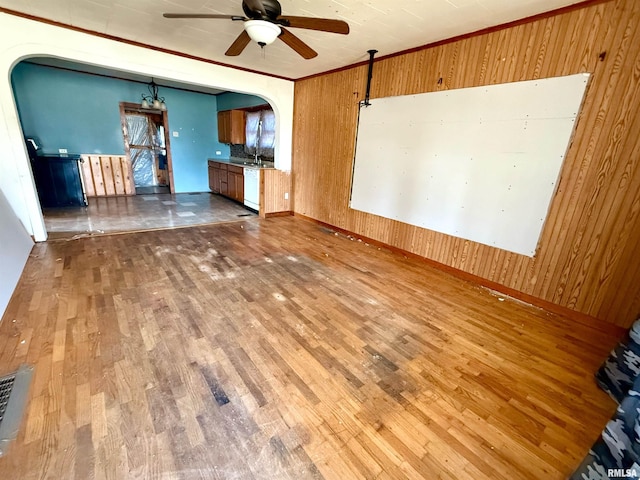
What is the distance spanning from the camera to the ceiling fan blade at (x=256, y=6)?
1.83 m

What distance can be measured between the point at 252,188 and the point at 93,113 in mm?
3945

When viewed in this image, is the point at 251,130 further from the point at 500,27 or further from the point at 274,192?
the point at 500,27

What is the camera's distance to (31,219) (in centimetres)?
351

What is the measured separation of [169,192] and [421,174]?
6492mm

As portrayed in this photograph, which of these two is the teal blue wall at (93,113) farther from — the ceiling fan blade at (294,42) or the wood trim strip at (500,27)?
the ceiling fan blade at (294,42)

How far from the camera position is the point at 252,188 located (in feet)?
19.1

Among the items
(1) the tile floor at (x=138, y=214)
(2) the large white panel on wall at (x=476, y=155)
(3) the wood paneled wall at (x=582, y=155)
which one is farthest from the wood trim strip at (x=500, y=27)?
(1) the tile floor at (x=138, y=214)

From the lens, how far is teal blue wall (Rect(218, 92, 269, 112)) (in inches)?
258

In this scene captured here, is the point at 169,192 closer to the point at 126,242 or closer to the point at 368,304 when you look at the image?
the point at 126,242

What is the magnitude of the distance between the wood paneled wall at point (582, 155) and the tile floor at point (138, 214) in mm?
4134

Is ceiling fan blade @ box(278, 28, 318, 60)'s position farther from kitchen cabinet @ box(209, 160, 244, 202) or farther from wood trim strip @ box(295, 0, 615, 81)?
kitchen cabinet @ box(209, 160, 244, 202)

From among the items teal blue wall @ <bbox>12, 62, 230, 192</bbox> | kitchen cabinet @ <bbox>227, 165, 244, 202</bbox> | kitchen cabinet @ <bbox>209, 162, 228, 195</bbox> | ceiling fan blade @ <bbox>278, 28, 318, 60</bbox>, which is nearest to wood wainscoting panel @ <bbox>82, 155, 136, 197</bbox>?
teal blue wall @ <bbox>12, 62, 230, 192</bbox>

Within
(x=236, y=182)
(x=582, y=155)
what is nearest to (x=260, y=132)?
(x=236, y=182)

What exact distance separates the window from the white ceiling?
247 centimetres
